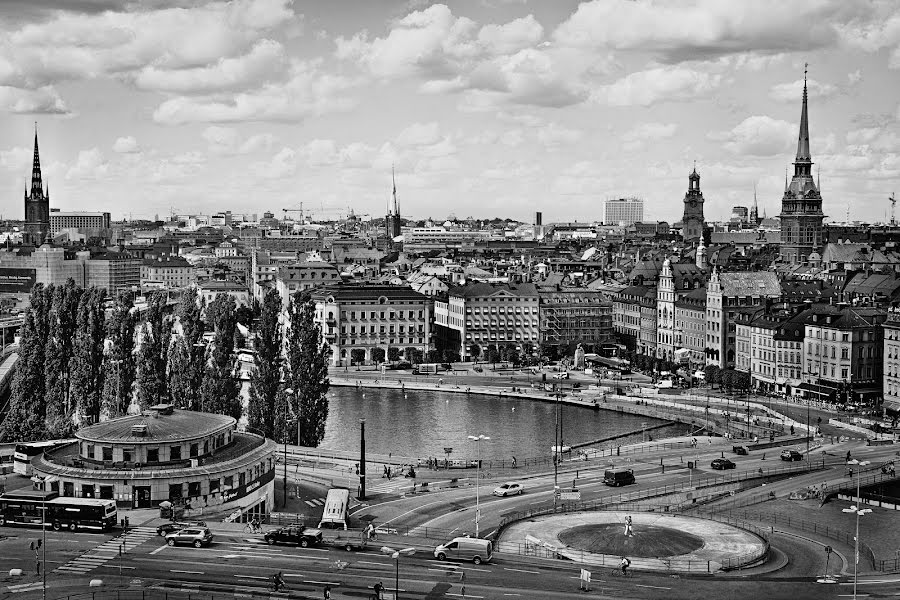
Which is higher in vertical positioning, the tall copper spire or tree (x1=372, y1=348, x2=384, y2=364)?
the tall copper spire

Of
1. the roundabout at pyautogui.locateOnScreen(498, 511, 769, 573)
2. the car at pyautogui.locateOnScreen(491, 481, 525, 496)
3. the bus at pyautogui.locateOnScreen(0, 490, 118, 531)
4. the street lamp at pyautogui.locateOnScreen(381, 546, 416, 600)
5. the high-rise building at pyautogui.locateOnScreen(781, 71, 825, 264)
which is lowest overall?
the roundabout at pyautogui.locateOnScreen(498, 511, 769, 573)

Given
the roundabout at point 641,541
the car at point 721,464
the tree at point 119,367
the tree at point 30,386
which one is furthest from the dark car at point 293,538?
the tree at point 119,367

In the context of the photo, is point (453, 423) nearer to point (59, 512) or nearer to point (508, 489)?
point (508, 489)

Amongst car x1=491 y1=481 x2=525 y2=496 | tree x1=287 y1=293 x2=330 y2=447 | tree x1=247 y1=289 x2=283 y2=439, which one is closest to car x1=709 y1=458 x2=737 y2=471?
car x1=491 y1=481 x2=525 y2=496

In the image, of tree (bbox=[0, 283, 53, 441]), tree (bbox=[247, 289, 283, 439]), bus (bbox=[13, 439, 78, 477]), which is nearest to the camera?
bus (bbox=[13, 439, 78, 477])

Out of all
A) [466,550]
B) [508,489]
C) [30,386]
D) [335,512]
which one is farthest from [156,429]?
[30,386]

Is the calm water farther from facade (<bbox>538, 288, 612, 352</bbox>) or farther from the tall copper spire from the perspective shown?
the tall copper spire

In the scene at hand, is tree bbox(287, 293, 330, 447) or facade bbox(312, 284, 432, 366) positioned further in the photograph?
facade bbox(312, 284, 432, 366)

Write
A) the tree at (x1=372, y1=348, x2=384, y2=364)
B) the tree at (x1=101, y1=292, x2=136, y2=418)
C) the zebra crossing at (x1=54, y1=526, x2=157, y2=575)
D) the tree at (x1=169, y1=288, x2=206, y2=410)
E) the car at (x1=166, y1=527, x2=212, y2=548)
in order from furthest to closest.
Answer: the tree at (x1=372, y1=348, x2=384, y2=364) → the tree at (x1=101, y1=292, x2=136, y2=418) → the tree at (x1=169, y1=288, x2=206, y2=410) → the car at (x1=166, y1=527, x2=212, y2=548) → the zebra crossing at (x1=54, y1=526, x2=157, y2=575)

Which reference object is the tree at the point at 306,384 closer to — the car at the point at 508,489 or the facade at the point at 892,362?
the car at the point at 508,489
